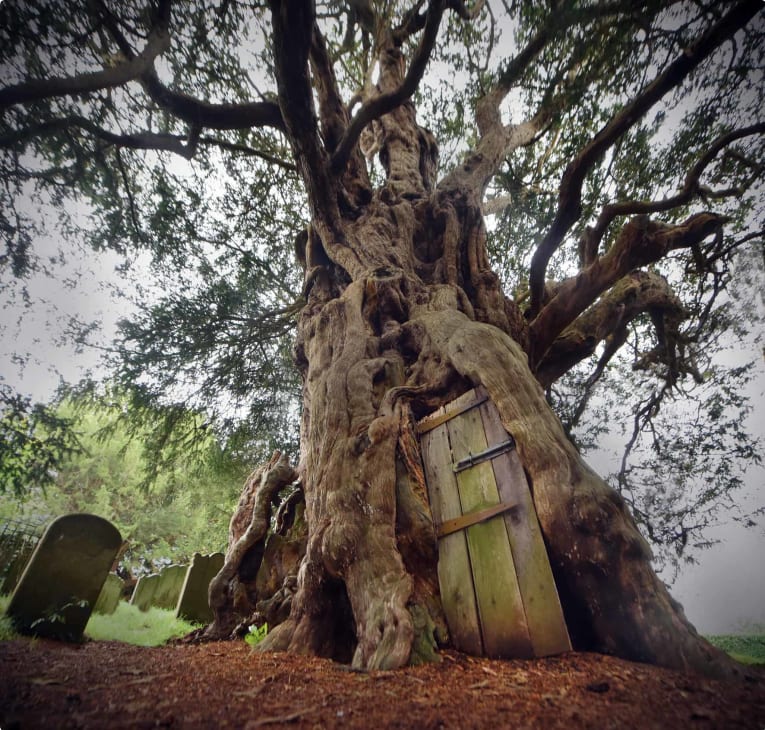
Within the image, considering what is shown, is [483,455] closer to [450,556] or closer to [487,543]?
[487,543]

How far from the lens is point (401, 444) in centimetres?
287

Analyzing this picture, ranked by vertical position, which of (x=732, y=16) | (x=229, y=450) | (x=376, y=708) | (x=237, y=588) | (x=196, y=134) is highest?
(x=196, y=134)

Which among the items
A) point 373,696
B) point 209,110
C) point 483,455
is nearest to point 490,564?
point 483,455

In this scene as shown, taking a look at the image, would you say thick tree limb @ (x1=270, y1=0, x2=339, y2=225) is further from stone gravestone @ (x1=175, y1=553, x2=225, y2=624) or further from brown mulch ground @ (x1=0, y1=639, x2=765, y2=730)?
stone gravestone @ (x1=175, y1=553, x2=225, y2=624)

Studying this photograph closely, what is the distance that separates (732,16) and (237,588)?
6130 mm

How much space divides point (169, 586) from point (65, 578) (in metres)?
3.58

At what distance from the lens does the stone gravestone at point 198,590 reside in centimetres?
482

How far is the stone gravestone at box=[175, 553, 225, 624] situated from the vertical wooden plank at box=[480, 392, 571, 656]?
14.0ft

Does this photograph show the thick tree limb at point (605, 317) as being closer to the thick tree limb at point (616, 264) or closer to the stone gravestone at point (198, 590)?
the thick tree limb at point (616, 264)

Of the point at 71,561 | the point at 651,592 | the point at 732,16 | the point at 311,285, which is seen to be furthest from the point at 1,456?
the point at 732,16

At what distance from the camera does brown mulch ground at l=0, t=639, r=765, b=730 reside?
1.16m

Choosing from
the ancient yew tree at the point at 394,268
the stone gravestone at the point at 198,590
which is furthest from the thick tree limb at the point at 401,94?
the stone gravestone at the point at 198,590

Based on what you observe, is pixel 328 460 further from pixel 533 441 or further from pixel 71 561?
pixel 71 561

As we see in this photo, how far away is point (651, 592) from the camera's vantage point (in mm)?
1837
